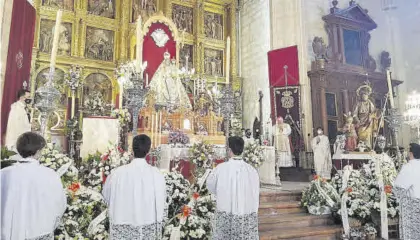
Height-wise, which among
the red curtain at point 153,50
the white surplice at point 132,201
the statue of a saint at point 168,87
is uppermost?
the red curtain at point 153,50

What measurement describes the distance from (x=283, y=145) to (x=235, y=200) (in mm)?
6267

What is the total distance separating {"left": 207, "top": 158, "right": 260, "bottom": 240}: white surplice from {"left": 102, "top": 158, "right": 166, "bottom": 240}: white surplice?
3.34 ft

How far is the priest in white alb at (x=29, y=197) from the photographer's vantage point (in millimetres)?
2348

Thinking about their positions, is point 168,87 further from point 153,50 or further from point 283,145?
point 283,145

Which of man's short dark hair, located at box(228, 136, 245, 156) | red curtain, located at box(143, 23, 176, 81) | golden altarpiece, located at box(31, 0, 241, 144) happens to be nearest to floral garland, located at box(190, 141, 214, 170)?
man's short dark hair, located at box(228, 136, 245, 156)

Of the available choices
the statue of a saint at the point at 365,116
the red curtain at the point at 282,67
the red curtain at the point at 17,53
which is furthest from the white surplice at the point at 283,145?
the red curtain at the point at 17,53

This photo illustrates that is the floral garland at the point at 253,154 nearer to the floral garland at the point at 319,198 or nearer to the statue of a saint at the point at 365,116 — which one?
the floral garland at the point at 319,198

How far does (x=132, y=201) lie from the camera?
300 cm

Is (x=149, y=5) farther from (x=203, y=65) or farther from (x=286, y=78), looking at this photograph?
(x=286, y=78)

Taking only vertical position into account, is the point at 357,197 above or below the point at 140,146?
below

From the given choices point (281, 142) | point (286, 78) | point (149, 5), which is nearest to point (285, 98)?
point (286, 78)

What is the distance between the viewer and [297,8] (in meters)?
10.9

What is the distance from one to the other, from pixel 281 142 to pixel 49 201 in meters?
8.09

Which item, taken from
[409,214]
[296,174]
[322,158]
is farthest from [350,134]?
[409,214]
